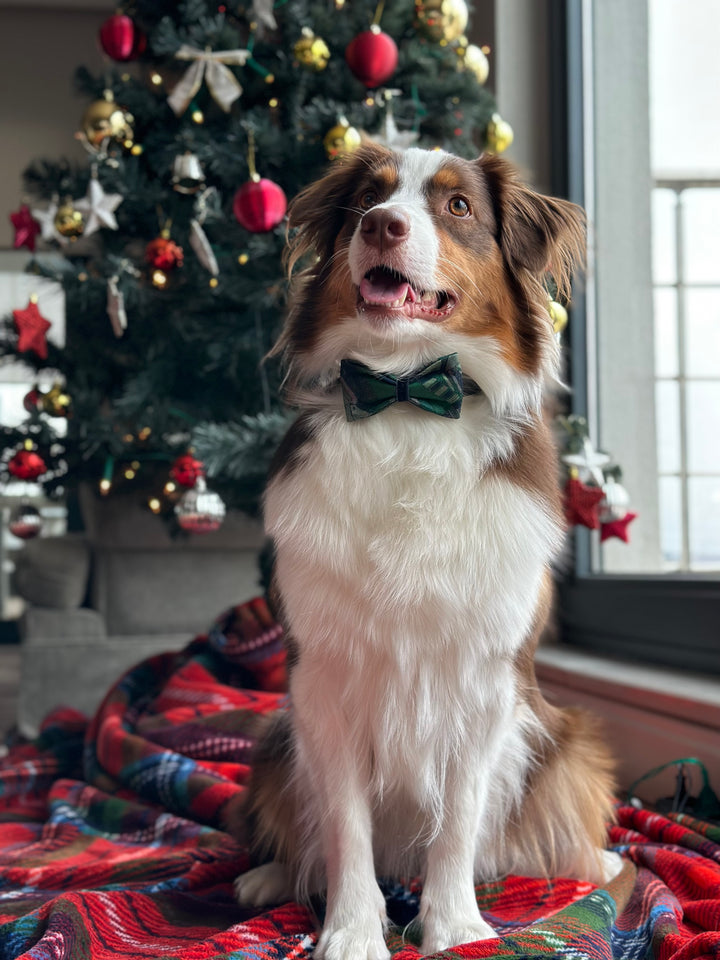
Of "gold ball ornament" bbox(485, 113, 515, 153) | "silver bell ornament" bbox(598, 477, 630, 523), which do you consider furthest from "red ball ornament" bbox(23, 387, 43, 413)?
"silver bell ornament" bbox(598, 477, 630, 523)

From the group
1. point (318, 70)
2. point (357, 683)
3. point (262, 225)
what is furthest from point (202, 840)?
point (318, 70)

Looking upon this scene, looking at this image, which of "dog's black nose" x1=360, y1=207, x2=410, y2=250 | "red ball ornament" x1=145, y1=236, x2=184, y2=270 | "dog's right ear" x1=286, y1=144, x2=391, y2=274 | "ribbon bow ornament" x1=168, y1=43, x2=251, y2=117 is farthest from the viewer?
"red ball ornament" x1=145, y1=236, x2=184, y2=270

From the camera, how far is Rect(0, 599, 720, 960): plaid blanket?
116 centimetres

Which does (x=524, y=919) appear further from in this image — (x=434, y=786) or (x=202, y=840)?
(x=202, y=840)

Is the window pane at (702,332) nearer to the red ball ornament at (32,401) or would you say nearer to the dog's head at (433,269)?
the dog's head at (433,269)

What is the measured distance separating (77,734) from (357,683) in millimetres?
1710

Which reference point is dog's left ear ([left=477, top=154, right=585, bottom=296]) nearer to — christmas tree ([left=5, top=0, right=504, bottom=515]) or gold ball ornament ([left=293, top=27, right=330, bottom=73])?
christmas tree ([left=5, top=0, right=504, bottom=515])

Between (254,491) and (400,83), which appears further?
(254,491)

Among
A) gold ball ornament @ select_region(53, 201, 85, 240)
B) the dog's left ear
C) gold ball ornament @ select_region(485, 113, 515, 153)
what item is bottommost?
the dog's left ear

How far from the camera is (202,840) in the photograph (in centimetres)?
169

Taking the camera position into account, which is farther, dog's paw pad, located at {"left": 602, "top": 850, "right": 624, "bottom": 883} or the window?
the window

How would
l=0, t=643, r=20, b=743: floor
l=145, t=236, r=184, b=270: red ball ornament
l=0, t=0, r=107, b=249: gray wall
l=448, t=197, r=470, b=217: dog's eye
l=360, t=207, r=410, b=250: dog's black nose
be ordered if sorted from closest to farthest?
1. l=360, t=207, r=410, b=250: dog's black nose
2. l=448, t=197, r=470, b=217: dog's eye
3. l=145, t=236, r=184, b=270: red ball ornament
4. l=0, t=643, r=20, b=743: floor
5. l=0, t=0, r=107, b=249: gray wall

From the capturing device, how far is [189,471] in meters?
2.37

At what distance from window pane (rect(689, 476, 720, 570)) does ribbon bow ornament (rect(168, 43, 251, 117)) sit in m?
1.52
